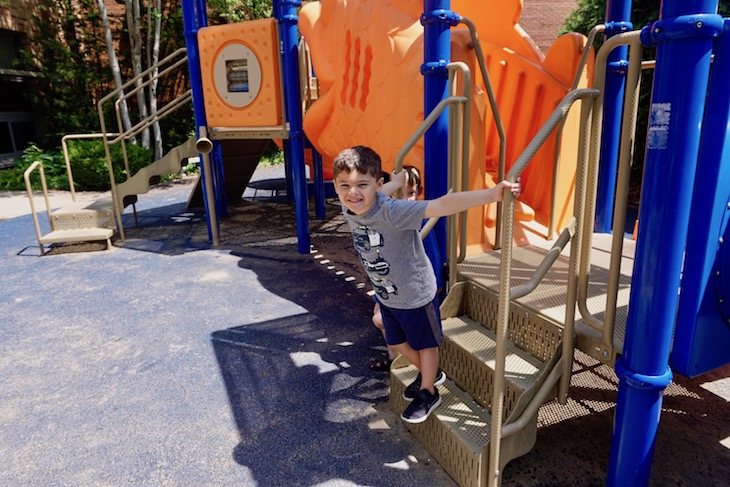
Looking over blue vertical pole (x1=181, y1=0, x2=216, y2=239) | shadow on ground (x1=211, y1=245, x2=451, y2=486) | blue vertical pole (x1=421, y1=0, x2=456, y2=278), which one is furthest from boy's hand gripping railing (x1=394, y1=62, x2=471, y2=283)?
blue vertical pole (x1=181, y1=0, x2=216, y2=239)

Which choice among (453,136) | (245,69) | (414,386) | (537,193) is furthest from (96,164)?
(414,386)

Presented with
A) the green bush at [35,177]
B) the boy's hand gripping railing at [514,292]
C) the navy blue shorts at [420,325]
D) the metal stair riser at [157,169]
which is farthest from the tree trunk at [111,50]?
the boy's hand gripping railing at [514,292]

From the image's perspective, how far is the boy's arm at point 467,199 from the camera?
69.6 inches

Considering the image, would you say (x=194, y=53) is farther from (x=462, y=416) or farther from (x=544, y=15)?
(x=544, y=15)

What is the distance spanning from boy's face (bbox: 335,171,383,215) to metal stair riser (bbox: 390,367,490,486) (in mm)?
1055

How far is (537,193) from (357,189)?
2739mm

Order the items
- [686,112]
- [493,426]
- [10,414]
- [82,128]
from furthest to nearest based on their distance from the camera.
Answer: [82,128] < [10,414] < [493,426] < [686,112]

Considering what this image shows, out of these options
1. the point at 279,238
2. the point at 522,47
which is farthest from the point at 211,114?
the point at 522,47

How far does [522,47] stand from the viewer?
15.1ft

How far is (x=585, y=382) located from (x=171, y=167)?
6.20 m

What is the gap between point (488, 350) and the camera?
8.51 feet

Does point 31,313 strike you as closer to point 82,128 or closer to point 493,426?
point 493,426

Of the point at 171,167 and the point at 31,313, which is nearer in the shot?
the point at 31,313

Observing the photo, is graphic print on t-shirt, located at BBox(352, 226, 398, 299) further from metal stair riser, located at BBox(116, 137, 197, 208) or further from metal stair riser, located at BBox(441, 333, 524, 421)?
metal stair riser, located at BBox(116, 137, 197, 208)
